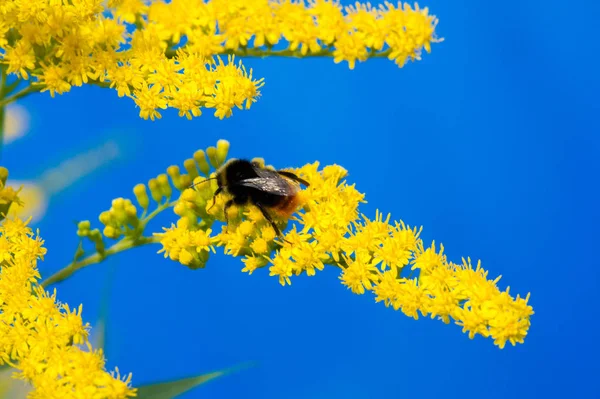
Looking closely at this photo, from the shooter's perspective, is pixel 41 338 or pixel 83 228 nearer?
pixel 41 338

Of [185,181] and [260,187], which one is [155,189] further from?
[260,187]

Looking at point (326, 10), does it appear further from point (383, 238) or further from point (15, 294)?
point (15, 294)

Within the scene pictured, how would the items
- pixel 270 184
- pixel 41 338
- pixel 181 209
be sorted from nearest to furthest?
1. pixel 41 338
2. pixel 270 184
3. pixel 181 209

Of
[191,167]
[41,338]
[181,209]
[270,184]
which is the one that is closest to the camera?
[41,338]

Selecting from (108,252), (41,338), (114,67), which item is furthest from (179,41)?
(41,338)

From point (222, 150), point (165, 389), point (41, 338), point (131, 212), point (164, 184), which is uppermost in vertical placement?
point (222, 150)

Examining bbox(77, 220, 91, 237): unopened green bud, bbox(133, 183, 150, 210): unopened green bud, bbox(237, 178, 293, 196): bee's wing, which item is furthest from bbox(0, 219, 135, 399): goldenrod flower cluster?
bbox(237, 178, 293, 196): bee's wing

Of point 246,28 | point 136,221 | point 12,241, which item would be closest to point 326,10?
point 246,28
